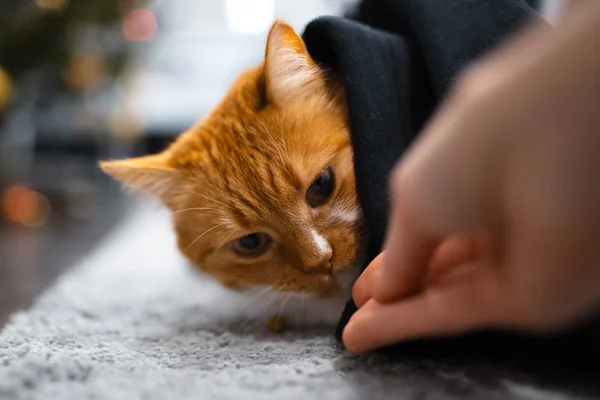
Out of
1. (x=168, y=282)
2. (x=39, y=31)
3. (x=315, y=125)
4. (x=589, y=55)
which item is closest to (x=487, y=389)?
(x=589, y=55)

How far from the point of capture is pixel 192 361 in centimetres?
91

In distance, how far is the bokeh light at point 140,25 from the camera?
295 cm

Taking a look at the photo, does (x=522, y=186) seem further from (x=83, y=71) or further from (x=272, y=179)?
(x=83, y=71)

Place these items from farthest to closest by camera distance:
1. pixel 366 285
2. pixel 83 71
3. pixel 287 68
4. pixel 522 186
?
pixel 83 71 < pixel 287 68 < pixel 366 285 < pixel 522 186

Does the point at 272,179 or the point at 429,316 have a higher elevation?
the point at 272,179

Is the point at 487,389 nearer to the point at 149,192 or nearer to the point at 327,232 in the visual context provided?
the point at 327,232

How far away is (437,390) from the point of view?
68cm

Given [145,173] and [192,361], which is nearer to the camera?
[192,361]

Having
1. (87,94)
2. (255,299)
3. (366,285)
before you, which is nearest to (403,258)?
(366,285)

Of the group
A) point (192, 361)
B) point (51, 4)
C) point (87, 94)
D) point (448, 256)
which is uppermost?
point (51, 4)

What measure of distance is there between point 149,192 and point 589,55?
1090 mm

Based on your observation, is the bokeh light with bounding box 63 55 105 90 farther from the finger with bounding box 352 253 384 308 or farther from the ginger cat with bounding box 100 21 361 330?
the finger with bounding box 352 253 384 308

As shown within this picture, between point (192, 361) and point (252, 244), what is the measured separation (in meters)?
0.34

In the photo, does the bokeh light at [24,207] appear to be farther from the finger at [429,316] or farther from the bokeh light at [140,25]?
the finger at [429,316]
